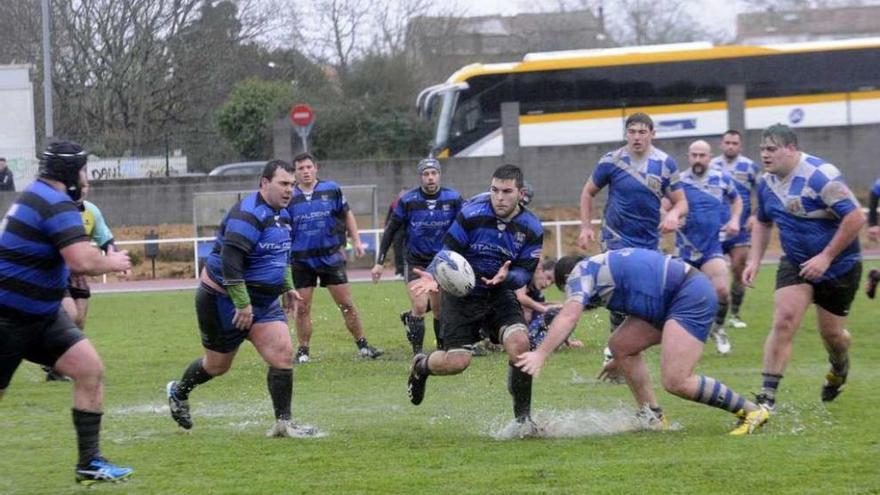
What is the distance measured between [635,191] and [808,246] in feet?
6.40

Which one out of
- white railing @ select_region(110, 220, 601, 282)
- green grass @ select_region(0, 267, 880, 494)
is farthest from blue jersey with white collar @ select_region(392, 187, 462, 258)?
white railing @ select_region(110, 220, 601, 282)

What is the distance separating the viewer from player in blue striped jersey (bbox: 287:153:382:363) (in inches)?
548

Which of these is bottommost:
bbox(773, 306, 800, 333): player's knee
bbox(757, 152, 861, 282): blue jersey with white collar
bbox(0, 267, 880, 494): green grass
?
bbox(0, 267, 880, 494): green grass

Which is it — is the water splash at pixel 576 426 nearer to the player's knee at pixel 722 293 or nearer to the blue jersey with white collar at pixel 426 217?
the player's knee at pixel 722 293

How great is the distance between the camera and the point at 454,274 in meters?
8.99

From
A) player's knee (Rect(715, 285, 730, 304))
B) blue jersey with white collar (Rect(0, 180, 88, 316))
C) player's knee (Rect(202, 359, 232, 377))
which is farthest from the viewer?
player's knee (Rect(715, 285, 730, 304))

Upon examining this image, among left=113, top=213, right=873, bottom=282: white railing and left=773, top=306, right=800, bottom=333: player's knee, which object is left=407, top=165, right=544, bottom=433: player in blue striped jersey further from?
left=113, top=213, right=873, bottom=282: white railing

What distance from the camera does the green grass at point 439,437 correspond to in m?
7.49

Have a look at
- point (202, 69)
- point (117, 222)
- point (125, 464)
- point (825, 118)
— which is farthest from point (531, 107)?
point (125, 464)

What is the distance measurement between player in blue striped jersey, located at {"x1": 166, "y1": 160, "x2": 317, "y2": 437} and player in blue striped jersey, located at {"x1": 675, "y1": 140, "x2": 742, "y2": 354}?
565 cm

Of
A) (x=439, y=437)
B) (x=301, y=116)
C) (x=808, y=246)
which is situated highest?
(x=301, y=116)

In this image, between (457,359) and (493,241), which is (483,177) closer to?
(493,241)

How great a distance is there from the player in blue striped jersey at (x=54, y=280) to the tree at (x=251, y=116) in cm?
3723

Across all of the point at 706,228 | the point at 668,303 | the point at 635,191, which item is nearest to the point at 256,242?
the point at 668,303
